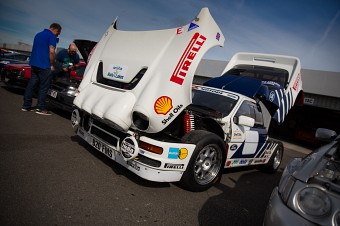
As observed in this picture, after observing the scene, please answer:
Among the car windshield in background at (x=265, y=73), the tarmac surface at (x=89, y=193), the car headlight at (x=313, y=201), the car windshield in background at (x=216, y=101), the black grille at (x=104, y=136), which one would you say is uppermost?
the car windshield in background at (x=265, y=73)

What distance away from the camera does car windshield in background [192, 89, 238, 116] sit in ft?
13.4

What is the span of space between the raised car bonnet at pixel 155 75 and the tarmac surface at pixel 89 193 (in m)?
0.77

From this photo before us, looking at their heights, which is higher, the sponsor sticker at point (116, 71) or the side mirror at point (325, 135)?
the sponsor sticker at point (116, 71)

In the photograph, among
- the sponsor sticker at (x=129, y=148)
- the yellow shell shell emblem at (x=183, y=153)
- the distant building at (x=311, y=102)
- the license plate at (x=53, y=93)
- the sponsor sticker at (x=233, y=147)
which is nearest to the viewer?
the sponsor sticker at (x=129, y=148)

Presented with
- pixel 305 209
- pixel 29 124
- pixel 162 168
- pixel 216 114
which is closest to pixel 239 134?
pixel 216 114

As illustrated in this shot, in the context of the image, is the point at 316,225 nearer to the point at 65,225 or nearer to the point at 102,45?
the point at 65,225

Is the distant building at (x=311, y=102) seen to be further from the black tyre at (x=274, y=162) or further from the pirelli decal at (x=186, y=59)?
the pirelli decal at (x=186, y=59)

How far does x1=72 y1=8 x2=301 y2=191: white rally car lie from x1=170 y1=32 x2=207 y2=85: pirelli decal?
0.04 ft

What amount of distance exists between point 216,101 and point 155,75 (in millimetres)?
1603

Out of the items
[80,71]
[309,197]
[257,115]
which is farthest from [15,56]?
[309,197]

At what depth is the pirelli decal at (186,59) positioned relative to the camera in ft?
9.74

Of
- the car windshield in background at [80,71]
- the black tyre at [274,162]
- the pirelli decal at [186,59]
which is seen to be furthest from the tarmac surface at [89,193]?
the car windshield in background at [80,71]

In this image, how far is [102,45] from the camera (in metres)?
4.10

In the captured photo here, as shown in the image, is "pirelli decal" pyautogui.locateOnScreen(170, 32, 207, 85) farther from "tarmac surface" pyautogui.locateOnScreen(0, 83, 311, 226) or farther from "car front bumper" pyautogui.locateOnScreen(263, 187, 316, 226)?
"car front bumper" pyautogui.locateOnScreen(263, 187, 316, 226)
